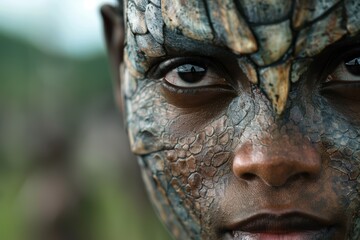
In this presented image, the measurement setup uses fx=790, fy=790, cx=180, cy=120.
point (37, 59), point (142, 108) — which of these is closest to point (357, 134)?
point (142, 108)

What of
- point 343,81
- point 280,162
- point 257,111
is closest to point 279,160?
point 280,162

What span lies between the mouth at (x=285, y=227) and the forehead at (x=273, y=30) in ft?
0.71

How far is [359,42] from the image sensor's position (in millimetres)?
1544

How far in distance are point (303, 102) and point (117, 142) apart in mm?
2949

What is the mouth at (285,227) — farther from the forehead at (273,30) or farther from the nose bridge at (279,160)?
the forehead at (273,30)

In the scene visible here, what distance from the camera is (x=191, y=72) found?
1.70 m

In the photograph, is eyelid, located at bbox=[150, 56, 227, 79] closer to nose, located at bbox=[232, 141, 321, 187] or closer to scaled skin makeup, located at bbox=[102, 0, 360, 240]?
scaled skin makeup, located at bbox=[102, 0, 360, 240]

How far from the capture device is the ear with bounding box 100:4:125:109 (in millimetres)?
2217

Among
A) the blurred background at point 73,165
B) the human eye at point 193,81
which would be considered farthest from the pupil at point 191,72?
the blurred background at point 73,165

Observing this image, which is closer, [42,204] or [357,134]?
[357,134]

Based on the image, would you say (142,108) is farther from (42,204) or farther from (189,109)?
(42,204)

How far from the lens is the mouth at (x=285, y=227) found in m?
1.54

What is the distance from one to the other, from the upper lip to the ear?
782 mm

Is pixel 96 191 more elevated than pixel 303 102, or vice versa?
pixel 303 102
